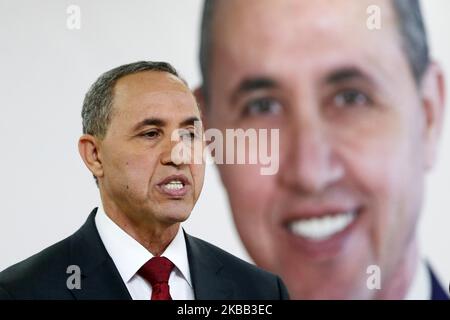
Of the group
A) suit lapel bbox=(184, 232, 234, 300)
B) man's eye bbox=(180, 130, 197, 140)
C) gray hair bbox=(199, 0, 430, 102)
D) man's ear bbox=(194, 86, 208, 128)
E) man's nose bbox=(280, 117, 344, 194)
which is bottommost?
suit lapel bbox=(184, 232, 234, 300)

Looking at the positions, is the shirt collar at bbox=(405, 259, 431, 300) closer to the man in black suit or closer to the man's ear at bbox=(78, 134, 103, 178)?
the man in black suit

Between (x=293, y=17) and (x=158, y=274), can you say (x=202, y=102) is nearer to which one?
(x=293, y=17)

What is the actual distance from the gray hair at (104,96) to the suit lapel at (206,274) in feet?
1.47

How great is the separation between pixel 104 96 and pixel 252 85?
1.55ft

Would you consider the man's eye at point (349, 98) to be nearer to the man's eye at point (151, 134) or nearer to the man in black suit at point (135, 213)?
the man in black suit at point (135, 213)

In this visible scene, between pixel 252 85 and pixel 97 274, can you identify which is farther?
pixel 252 85

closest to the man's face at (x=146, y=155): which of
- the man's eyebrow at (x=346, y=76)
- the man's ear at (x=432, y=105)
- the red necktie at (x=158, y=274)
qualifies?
the red necktie at (x=158, y=274)

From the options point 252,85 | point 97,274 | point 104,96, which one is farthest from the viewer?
point 252,85

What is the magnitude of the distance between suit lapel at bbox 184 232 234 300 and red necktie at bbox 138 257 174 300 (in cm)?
8

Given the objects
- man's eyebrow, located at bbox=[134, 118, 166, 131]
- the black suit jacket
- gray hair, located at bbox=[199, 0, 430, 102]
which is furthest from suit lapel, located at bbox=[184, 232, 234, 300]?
gray hair, located at bbox=[199, 0, 430, 102]

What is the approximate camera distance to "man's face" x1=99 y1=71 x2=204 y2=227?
1725mm

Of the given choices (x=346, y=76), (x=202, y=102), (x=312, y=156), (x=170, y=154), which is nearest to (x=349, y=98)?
(x=346, y=76)

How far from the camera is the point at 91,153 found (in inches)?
71.2
